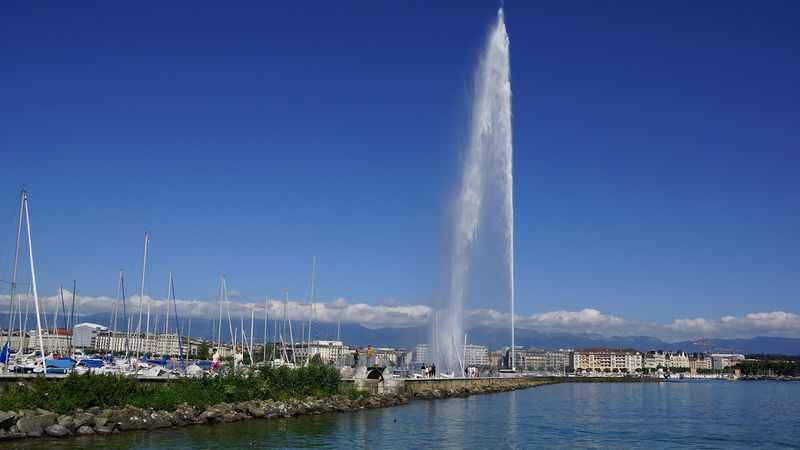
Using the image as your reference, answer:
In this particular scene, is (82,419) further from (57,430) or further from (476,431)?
(476,431)

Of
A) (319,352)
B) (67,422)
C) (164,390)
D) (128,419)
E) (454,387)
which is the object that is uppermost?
(319,352)

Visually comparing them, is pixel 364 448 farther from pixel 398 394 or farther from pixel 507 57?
pixel 507 57

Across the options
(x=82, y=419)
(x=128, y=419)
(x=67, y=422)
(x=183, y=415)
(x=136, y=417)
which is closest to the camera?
(x=67, y=422)

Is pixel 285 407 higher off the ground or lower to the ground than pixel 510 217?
lower

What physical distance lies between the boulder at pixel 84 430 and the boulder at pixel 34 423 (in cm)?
106

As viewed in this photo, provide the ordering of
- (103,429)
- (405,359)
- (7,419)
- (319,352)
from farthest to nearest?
1. (405,359)
2. (319,352)
3. (103,429)
4. (7,419)

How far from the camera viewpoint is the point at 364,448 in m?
30.9

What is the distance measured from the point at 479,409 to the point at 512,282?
14158 millimetres

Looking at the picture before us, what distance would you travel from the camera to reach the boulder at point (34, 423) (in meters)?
28.4

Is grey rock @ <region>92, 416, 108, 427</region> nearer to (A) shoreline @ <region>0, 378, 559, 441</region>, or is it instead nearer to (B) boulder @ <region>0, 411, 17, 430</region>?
(A) shoreline @ <region>0, 378, 559, 441</region>

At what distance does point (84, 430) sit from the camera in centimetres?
3016

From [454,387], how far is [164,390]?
42438 millimetres

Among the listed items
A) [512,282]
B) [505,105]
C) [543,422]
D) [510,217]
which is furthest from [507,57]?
[543,422]

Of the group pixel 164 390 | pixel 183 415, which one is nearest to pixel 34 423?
pixel 183 415
